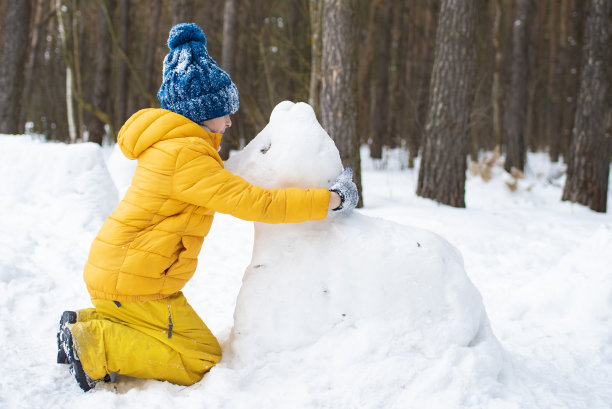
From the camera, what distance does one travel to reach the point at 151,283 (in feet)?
6.14

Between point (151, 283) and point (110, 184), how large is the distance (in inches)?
108

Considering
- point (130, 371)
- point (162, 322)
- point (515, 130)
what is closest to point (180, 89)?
point (162, 322)

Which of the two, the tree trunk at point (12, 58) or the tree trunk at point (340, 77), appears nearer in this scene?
the tree trunk at point (340, 77)

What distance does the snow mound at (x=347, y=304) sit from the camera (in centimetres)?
180

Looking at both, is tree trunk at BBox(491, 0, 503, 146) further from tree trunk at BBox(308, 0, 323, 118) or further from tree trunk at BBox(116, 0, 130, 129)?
tree trunk at BBox(116, 0, 130, 129)

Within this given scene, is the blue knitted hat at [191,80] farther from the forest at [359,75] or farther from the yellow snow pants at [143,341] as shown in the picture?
the forest at [359,75]

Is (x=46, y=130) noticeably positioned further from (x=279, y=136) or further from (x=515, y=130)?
(x=279, y=136)

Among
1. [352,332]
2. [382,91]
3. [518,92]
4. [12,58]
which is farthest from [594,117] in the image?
[12,58]

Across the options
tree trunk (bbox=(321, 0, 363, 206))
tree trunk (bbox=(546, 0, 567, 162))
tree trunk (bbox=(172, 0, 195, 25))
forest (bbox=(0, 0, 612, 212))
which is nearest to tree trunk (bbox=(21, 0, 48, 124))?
forest (bbox=(0, 0, 612, 212))

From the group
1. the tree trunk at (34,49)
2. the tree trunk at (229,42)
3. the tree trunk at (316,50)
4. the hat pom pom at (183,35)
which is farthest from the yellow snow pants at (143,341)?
the tree trunk at (34,49)

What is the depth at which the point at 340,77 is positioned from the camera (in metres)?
5.01

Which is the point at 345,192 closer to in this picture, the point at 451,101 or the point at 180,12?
the point at 451,101

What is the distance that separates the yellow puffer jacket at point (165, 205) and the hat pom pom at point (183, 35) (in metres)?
0.28

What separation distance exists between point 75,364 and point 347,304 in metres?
1.06
